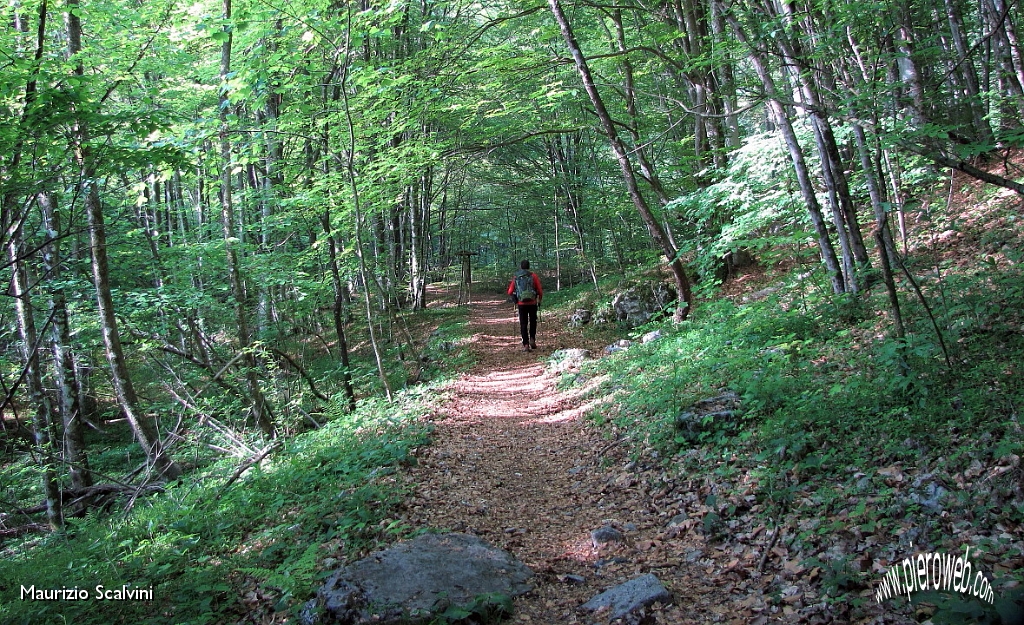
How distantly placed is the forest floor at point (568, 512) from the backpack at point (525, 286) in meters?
3.69

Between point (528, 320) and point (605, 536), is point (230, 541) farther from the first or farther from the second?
point (528, 320)

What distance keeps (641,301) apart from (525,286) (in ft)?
11.0

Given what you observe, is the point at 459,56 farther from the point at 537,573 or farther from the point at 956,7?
the point at 956,7

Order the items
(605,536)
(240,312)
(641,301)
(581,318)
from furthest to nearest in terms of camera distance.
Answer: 1. (581,318)
2. (641,301)
3. (240,312)
4. (605,536)

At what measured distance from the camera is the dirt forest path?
3.69m

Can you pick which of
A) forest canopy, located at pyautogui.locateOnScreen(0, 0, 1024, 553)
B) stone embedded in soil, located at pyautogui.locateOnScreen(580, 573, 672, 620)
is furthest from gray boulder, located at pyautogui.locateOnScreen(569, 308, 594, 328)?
stone embedded in soil, located at pyautogui.locateOnScreen(580, 573, 672, 620)

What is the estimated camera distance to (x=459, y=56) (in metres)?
8.51

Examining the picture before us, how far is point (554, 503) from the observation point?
536 centimetres

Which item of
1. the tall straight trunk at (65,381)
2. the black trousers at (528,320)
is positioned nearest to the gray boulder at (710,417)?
the black trousers at (528,320)

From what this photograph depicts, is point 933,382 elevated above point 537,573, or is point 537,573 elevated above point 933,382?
point 933,382

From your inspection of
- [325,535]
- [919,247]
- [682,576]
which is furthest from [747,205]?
[325,535]

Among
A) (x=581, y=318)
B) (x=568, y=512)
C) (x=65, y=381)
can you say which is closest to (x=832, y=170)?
(x=568, y=512)

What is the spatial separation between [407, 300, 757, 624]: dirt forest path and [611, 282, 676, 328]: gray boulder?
16.3 feet

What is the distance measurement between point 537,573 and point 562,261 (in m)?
26.7
